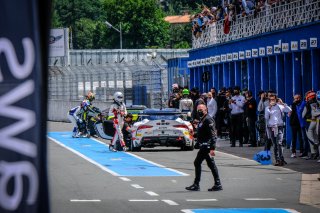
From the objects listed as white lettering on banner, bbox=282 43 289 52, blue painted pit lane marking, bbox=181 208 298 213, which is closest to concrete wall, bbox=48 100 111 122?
white lettering on banner, bbox=282 43 289 52

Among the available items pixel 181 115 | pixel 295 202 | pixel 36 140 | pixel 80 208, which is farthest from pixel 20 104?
pixel 181 115

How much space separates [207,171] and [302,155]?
3.88 metres

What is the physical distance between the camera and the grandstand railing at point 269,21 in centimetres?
3142

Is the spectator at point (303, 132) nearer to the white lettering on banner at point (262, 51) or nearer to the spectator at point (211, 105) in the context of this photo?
the spectator at point (211, 105)

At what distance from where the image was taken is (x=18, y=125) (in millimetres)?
3070

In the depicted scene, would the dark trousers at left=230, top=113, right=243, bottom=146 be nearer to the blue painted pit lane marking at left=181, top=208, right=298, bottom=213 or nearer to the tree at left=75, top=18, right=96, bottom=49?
the blue painted pit lane marking at left=181, top=208, right=298, bottom=213

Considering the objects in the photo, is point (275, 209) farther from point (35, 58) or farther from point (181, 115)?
point (181, 115)

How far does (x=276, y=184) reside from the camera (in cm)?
2108

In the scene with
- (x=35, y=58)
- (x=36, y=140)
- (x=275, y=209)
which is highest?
(x=35, y=58)

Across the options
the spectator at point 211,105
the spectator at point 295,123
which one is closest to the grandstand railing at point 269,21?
the spectator at point 211,105

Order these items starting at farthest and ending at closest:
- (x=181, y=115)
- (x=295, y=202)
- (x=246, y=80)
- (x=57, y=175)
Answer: (x=246, y=80), (x=181, y=115), (x=57, y=175), (x=295, y=202)

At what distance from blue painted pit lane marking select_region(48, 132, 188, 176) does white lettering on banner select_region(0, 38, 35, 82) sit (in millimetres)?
21171

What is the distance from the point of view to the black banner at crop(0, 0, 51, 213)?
304 cm

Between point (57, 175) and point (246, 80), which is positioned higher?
point (246, 80)
